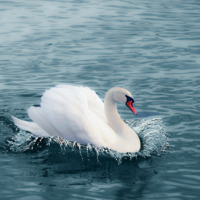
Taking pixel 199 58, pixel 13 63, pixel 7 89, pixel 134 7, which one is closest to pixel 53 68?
pixel 13 63

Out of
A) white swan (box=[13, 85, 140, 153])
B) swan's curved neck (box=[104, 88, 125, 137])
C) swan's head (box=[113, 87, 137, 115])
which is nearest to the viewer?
white swan (box=[13, 85, 140, 153])

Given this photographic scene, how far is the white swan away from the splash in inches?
4.4

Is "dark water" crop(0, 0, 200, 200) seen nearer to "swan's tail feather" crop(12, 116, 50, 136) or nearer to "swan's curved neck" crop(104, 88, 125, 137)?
"swan's tail feather" crop(12, 116, 50, 136)

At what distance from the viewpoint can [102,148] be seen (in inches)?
316

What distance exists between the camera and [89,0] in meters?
25.0

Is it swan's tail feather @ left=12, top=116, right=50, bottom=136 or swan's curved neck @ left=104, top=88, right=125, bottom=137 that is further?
swan's tail feather @ left=12, top=116, right=50, bottom=136

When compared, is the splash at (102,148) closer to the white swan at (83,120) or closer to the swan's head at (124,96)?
the white swan at (83,120)

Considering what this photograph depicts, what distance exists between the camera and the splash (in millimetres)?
8094

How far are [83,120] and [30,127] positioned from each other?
4.35 feet

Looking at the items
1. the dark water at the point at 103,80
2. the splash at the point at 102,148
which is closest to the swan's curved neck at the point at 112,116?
the splash at the point at 102,148

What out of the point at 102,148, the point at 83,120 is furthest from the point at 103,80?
the point at 102,148

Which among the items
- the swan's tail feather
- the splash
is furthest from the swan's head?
the swan's tail feather

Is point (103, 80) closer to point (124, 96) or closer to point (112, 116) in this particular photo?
point (112, 116)

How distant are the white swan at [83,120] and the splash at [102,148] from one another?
112 mm
